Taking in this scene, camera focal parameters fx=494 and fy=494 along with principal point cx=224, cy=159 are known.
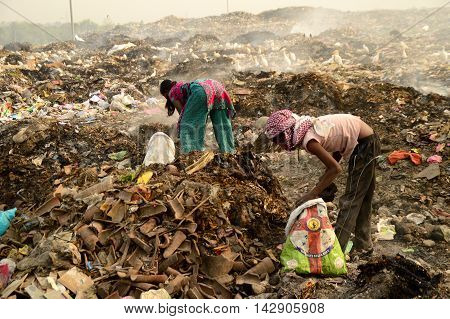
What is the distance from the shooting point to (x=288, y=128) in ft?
10.9

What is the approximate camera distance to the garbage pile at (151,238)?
9.75ft

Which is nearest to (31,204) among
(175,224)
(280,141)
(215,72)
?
(175,224)

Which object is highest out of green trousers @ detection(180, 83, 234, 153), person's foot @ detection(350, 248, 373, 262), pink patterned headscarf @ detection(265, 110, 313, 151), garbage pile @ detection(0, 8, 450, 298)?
pink patterned headscarf @ detection(265, 110, 313, 151)

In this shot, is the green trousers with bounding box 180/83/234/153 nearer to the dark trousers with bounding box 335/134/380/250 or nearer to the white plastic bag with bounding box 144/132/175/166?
the white plastic bag with bounding box 144/132/175/166

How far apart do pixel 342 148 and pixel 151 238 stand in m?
1.48

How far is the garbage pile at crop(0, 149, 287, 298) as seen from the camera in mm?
2973

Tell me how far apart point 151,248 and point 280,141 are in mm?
1125

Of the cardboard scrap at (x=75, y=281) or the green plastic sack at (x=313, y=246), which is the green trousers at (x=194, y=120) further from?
the cardboard scrap at (x=75, y=281)

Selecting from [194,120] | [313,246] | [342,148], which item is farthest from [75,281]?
[194,120]

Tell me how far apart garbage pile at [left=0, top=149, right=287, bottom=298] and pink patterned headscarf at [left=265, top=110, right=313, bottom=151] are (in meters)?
0.66

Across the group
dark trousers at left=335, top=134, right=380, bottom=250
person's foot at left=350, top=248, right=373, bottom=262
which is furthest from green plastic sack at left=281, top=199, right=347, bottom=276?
person's foot at left=350, top=248, right=373, bottom=262

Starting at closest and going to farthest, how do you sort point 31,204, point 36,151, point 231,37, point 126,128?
point 31,204, point 36,151, point 126,128, point 231,37

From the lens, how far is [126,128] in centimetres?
763

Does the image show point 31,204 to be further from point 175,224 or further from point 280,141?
point 280,141
